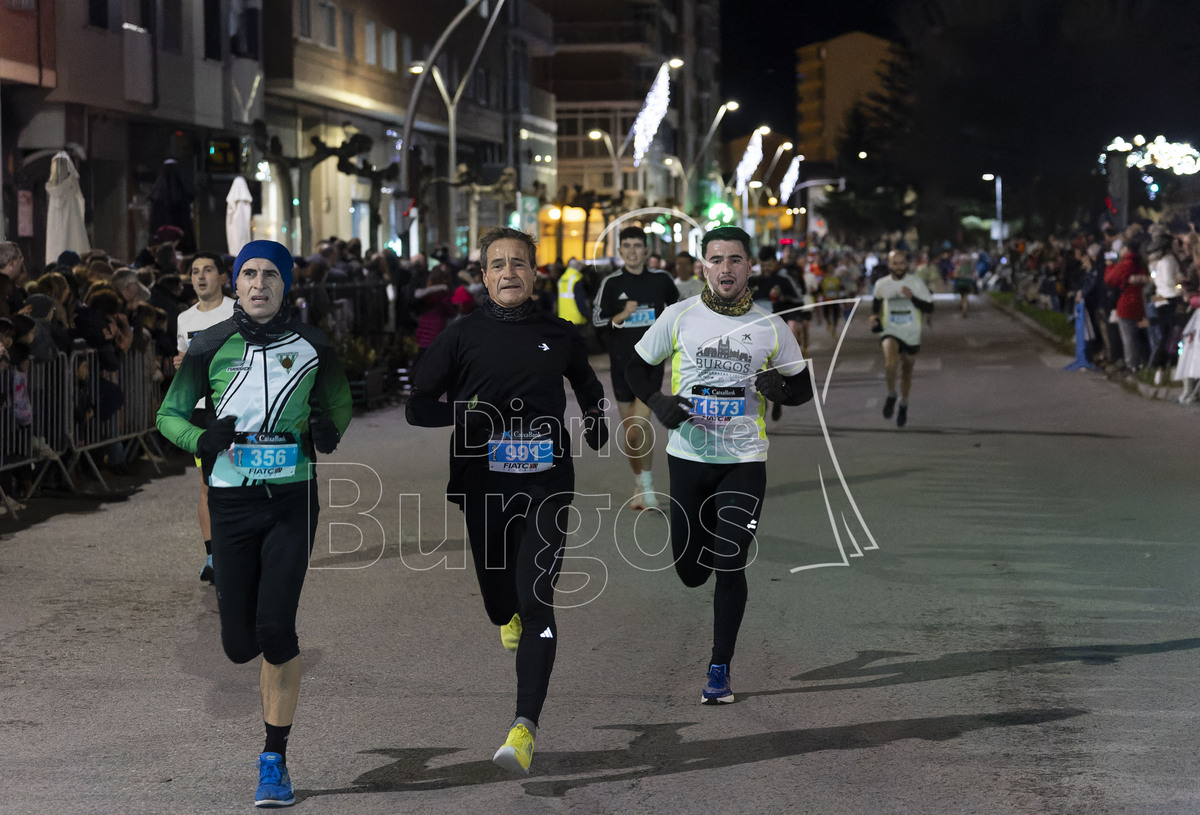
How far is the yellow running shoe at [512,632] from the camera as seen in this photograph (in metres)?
6.28

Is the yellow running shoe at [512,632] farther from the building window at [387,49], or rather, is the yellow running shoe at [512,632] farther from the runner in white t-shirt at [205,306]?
the building window at [387,49]

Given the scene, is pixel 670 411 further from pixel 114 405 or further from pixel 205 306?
pixel 114 405

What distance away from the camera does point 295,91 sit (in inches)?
1481

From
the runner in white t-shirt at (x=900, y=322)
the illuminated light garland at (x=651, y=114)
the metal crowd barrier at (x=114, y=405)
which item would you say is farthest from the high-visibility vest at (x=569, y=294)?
the illuminated light garland at (x=651, y=114)

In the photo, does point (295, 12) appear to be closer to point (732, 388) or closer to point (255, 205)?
point (255, 205)

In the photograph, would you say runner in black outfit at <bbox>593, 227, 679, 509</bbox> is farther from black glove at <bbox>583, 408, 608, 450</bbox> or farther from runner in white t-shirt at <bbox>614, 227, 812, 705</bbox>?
black glove at <bbox>583, 408, 608, 450</bbox>

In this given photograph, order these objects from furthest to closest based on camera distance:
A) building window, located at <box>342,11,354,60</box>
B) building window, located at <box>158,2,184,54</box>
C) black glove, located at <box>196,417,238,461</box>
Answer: building window, located at <box>342,11,354,60</box> → building window, located at <box>158,2,184,54</box> → black glove, located at <box>196,417,238,461</box>

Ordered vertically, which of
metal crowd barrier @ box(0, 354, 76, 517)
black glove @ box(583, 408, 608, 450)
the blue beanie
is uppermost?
the blue beanie

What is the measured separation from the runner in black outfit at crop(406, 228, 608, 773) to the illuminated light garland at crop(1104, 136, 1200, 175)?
31997mm

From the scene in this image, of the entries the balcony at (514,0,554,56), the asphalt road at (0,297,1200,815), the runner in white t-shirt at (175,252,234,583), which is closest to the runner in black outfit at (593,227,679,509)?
the asphalt road at (0,297,1200,815)

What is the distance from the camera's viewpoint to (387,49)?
4556 centimetres

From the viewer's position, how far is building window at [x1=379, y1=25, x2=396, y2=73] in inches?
1775

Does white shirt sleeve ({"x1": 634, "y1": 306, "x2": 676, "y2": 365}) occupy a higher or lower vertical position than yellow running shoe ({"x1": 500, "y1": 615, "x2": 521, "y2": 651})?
higher

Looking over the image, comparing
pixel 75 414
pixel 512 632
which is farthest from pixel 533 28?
pixel 512 632
